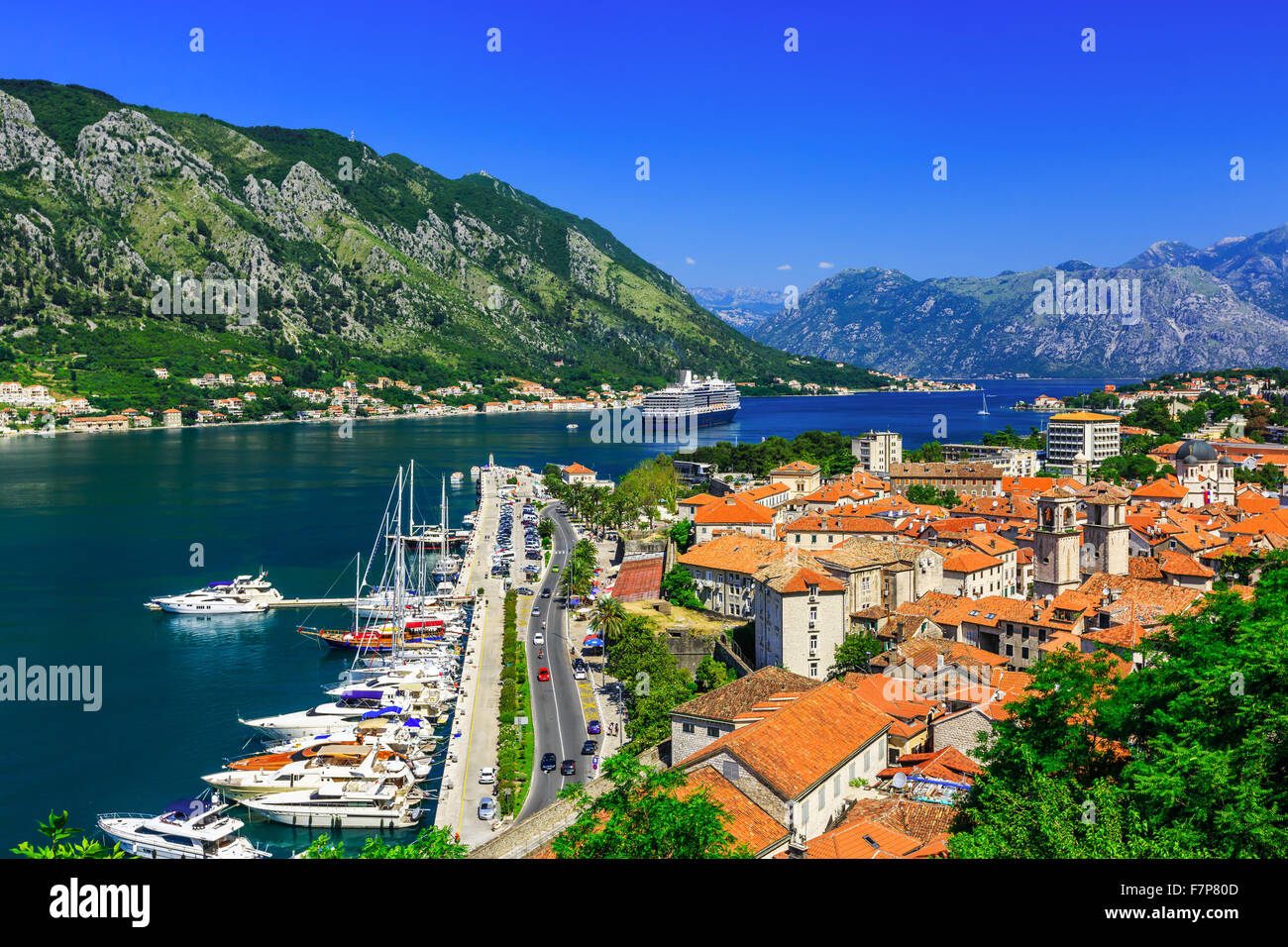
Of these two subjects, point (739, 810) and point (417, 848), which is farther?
point (739, 810)

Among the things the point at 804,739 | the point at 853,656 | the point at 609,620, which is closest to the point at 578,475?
the point at 609,620

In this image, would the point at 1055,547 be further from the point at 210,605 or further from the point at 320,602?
the point at 210,605

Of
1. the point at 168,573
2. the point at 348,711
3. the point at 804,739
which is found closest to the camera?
the point at 804,739

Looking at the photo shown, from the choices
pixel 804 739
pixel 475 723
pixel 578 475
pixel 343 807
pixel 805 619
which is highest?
pixel 578 475

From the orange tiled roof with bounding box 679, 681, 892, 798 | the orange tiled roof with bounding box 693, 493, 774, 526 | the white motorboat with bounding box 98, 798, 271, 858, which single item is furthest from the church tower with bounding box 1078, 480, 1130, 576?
the white motorboat with bounding box 98, 798, 271, 858

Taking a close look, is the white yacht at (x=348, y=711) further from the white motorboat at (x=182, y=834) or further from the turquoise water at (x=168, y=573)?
the white motorboat at (x=182, y=834)

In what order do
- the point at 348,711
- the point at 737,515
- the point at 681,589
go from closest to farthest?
the point at 348,711 < the point at 681,589 < the point at 737,515
